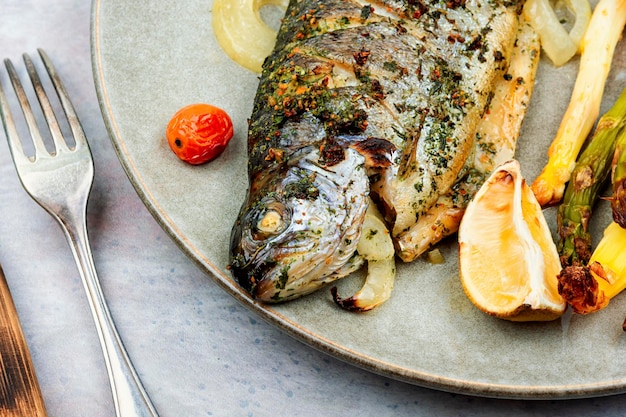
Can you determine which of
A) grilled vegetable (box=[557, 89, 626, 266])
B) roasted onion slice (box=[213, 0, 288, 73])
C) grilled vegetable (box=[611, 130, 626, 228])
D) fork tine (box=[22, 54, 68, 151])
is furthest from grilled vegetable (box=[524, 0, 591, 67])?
fork tine (box=[22, 54, 68, 151])

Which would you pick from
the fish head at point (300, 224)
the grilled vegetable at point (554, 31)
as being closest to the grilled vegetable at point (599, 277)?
the fish head at point (300, 224)

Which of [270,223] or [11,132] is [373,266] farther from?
[11,132]

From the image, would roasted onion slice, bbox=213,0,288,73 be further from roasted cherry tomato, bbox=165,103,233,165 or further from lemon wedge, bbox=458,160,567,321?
lemon wedge, bbox=458,160,567,321

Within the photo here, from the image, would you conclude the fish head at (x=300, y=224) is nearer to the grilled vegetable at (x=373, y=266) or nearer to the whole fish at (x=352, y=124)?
the whole fish at (x=352, y=124)

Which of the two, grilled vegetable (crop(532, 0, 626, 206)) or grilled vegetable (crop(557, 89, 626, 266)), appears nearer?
grilled vegetable (crop(557, 89, 626, 266))

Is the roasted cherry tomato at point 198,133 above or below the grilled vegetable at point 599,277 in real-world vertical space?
above

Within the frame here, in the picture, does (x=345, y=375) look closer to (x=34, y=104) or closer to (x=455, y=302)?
(x=455, y=302)
